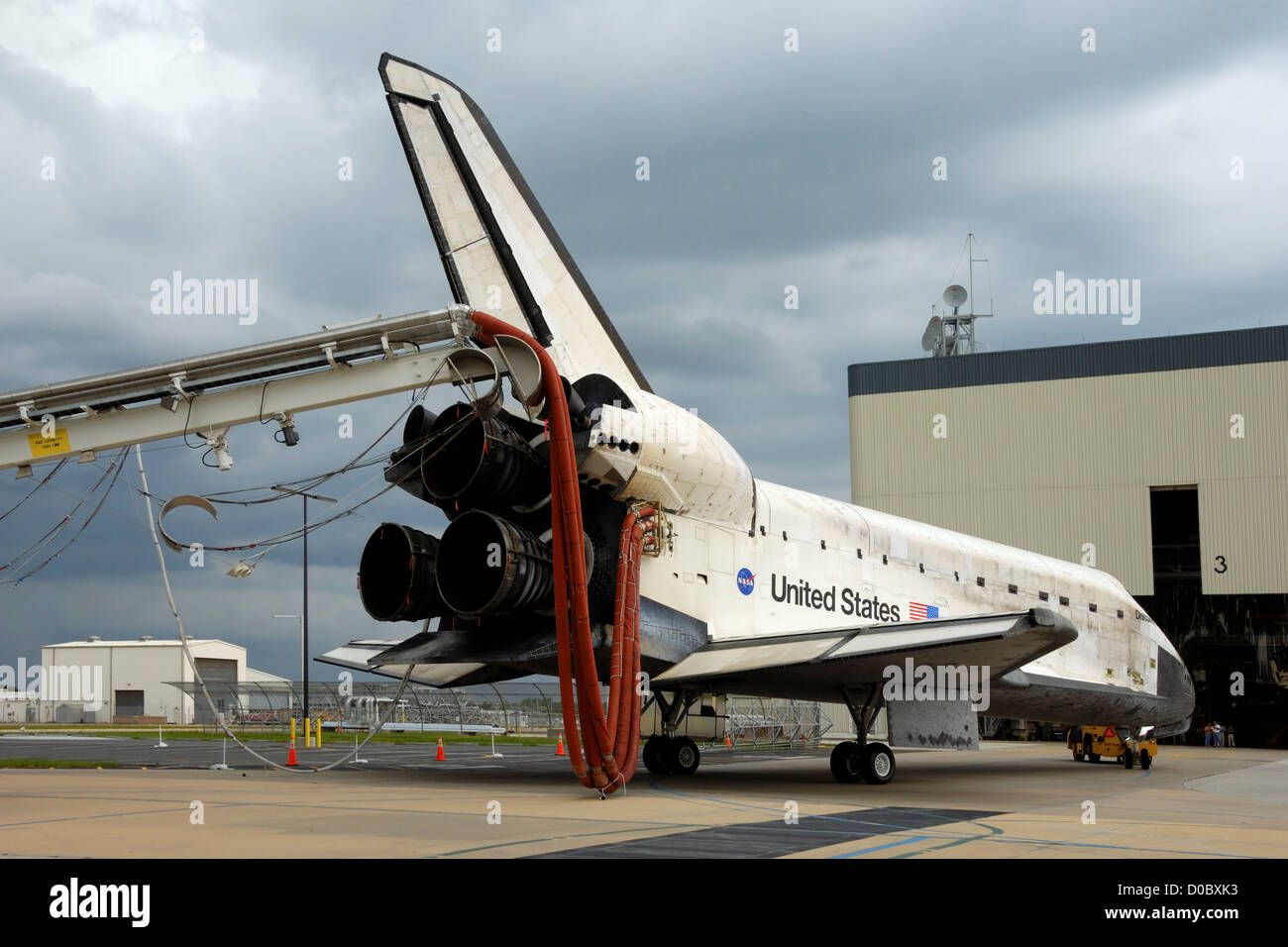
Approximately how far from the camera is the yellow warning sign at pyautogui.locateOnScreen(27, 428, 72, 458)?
34.4 ft

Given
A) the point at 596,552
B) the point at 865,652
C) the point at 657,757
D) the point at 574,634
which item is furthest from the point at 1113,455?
the point at 574,634

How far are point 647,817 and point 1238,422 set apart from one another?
28.3 metres

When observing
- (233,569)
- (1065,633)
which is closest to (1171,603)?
(1065,633)

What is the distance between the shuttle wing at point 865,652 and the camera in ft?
40.4

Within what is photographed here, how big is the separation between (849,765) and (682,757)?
2.94m

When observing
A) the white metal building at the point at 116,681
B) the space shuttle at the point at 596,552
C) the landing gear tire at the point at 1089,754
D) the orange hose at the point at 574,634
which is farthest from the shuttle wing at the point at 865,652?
the white metal building at the point at 116,681

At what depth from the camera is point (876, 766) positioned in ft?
47.9

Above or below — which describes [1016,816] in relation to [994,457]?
below

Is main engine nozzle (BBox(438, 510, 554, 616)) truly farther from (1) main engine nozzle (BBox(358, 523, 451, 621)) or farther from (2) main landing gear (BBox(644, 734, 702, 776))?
(2) main landing gear (BBox(644, 734, 702, 776))

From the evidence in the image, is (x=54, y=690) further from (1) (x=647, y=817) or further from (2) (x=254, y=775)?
(1) (x=647, y=817)

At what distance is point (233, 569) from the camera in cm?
1084

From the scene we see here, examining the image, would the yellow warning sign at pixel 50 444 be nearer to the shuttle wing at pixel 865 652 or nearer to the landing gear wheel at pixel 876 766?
the shuttle wing at pixel 865 652

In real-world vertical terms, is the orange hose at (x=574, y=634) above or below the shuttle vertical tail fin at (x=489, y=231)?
below
